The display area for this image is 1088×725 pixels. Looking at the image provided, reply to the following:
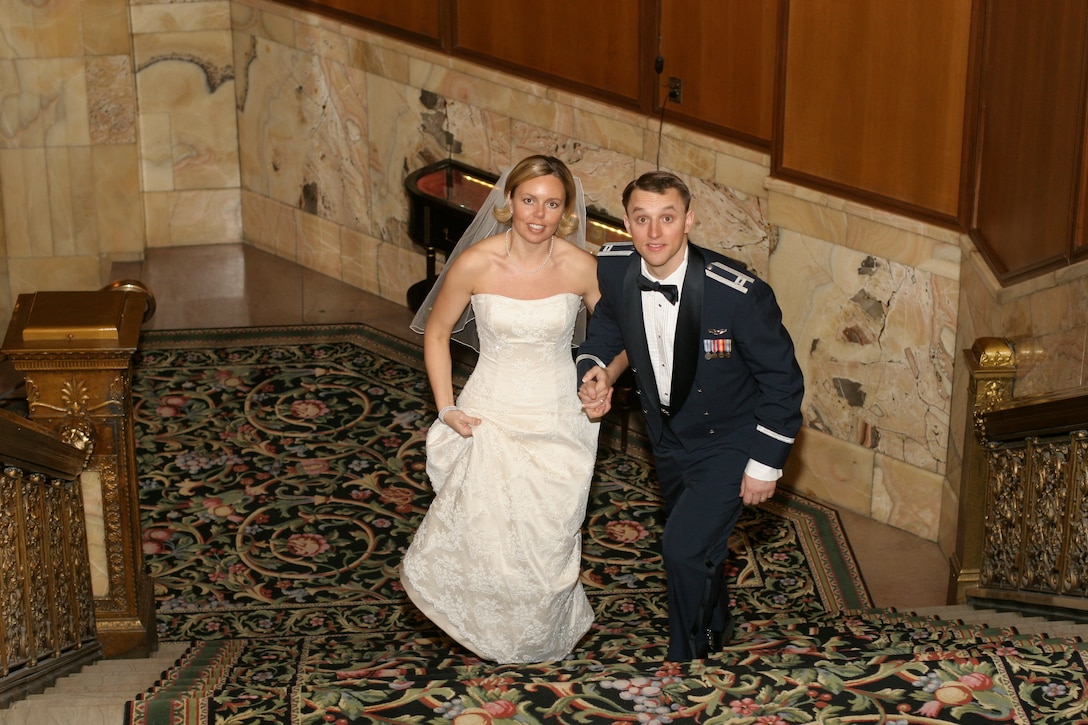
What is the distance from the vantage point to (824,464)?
7.33 m

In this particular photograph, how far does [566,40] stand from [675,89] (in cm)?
87

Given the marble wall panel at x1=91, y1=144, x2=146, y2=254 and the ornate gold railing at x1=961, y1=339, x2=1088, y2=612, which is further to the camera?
the marble wall panel at x1=91, y1=144, x2=146, y2=254

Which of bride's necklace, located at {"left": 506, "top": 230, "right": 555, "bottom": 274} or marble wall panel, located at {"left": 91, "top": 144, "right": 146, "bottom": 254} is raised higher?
marble wall panel, located at {"left": 91, "top": 144, "right": 146, "bottom": 254}

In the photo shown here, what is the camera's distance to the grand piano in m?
7.97

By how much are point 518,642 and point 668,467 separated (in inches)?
31.6

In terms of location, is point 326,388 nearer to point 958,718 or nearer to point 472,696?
point 472,696

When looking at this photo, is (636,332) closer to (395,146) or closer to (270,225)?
(395,146)

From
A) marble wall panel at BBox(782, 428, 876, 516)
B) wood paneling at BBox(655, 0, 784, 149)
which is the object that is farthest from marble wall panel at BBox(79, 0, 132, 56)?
marble wall panel at BBox(782, 428, 876, 516)

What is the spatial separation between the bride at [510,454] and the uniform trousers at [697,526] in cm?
34

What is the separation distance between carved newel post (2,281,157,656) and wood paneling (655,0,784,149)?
3420 mm

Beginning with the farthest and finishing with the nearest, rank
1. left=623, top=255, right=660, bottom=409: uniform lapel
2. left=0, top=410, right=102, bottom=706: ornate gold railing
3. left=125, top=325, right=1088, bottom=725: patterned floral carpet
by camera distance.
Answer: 1. left=623, top=255, right=660, bottom=409: uniform lapel
2. left=0, top=410, right=102, bottom=706: ornate gold railing
3. left=125, top=325, right=1088, bottom=725: patterned floral carpet

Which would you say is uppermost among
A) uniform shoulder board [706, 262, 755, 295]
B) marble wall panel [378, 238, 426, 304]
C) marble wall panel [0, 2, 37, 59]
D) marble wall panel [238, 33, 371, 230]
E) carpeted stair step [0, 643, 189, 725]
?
marble wall panel [0, 2, 37, 59]

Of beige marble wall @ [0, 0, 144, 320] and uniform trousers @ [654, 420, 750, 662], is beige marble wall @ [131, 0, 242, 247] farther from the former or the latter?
uniform trousers @ [654, 420, 750, 662]

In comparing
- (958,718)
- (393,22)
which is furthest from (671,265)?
(393,22)
